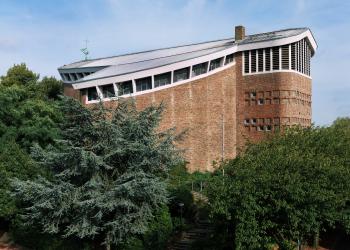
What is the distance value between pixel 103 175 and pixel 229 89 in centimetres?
1727

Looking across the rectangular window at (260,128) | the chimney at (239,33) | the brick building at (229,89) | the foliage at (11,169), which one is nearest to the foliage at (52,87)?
the brick building at (229,89)

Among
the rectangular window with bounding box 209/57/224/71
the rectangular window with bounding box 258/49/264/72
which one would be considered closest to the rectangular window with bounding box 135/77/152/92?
the rectangular window with bounding box 209/57/224/71

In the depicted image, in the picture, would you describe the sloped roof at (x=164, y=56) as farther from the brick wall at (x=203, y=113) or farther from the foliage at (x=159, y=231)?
the foliage at (x=159, y=231)

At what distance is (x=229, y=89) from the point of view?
35062 mm

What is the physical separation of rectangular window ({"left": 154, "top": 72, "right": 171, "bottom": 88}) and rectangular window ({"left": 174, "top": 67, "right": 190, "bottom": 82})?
0.61m

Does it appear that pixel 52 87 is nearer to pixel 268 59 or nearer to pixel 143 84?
pixel 143 84

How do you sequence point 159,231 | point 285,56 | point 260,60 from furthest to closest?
point 260,60
point 285,56
point 159,231

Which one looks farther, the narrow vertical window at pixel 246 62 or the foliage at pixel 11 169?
the narrow vertical window at pixel 246 62

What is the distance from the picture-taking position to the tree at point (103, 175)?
61.1 ft

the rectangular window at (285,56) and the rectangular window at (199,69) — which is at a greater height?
the rectangular window at (285,56)

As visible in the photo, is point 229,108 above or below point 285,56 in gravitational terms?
below

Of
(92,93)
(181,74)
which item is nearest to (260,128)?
(181,74)

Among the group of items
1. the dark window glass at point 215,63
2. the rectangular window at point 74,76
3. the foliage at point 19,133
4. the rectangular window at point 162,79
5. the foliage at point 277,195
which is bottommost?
the foliage at point 277,195

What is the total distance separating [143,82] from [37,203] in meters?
12.4
